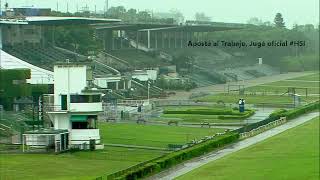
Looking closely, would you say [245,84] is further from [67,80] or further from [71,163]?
[71,163]

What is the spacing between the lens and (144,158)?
38.8m

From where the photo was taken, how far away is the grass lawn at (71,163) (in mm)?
33469

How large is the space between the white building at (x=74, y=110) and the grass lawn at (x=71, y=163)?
1172 mm

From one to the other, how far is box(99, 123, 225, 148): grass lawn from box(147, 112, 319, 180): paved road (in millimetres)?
2896

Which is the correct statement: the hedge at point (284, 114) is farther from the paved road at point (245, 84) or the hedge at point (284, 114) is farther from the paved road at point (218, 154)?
the paved road at point (245, 84)

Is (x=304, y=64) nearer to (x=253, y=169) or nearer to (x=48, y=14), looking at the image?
(x=48, y=14)

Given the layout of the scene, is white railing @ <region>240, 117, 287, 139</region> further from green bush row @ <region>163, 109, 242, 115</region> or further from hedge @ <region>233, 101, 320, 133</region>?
green bush row @ <region>163, 109, 242, 115</region>

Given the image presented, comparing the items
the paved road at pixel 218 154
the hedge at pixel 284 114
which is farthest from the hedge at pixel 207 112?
the paved road at pixel 218 154

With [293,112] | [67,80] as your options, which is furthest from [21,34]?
[67,80]

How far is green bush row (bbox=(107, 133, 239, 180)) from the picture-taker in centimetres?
3181

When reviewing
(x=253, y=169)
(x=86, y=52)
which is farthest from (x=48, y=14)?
(x=253, y=169)

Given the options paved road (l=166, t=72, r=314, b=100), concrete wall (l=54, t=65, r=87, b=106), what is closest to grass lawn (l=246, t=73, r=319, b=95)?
paved road (l=166, t=72, r=314, b=100)

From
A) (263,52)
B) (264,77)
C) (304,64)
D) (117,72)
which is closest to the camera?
(117,72)

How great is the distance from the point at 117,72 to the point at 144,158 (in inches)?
1781
